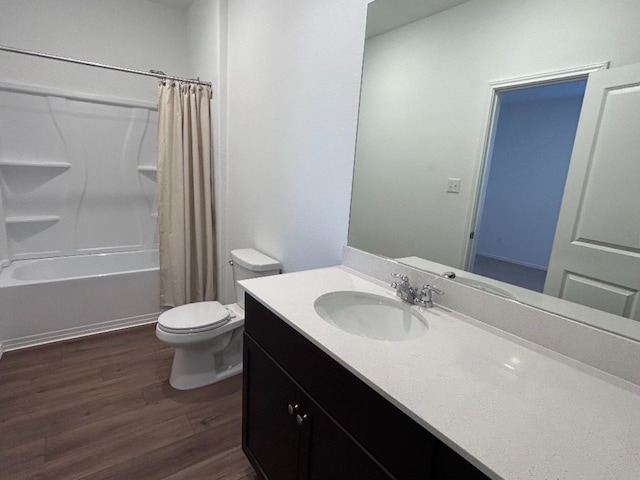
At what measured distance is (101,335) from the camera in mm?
2646

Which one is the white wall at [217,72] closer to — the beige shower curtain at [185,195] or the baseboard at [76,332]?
the beige shower curtain at [185,195]

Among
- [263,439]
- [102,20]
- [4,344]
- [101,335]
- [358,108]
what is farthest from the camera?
[102,20]

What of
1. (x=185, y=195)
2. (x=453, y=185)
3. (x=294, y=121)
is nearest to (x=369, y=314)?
(x=453, y=185)

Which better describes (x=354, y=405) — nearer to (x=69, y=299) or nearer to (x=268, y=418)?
(x=268, y=418)

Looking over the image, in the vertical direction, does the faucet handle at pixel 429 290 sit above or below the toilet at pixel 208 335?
above

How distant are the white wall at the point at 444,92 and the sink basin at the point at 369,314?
26 cm

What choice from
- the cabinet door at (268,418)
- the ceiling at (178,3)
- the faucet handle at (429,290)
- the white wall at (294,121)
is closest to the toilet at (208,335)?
the white wall at (294,121)

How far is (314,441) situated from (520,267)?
0.85 metres

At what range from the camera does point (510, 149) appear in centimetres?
119

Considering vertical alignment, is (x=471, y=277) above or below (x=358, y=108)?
below

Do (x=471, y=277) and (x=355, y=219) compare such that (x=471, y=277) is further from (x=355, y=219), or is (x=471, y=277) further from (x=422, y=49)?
(x=422, y=49)

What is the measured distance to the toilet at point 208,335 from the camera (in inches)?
75.8

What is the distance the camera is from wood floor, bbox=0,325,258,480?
59.2 inches

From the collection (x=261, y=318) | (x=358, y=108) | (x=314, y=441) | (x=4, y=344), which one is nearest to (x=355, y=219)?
(x=358, y=108)
